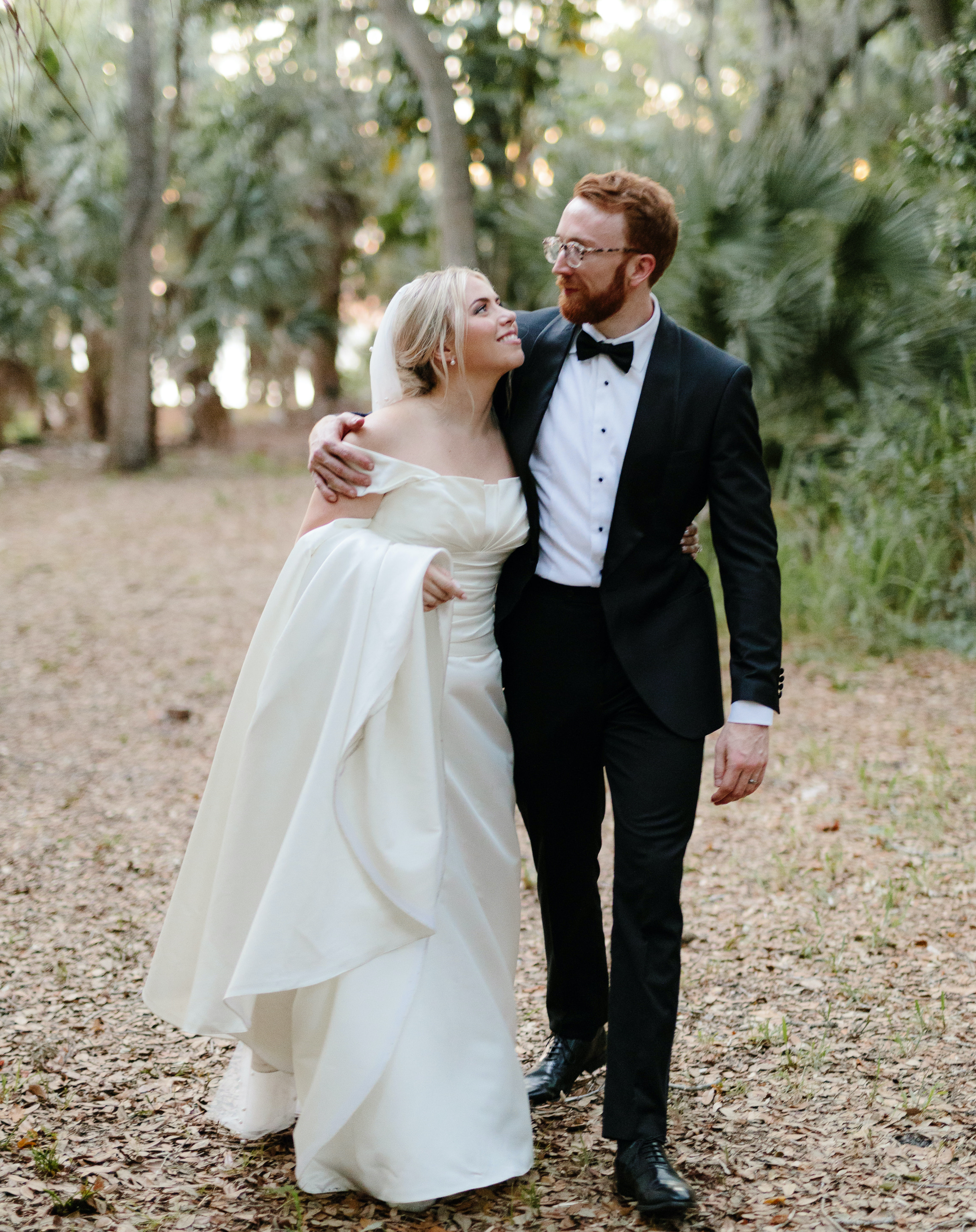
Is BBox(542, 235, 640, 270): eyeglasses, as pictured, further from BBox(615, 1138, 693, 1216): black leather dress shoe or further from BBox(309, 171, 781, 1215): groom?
BBox(615, 1138, 693, 1216): black leather dress shoe

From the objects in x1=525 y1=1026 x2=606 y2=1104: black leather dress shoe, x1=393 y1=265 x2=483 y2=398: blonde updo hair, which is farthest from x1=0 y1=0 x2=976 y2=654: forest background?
x1=525 y1=1026 x2=606 y2=1104: black leather dress shoe

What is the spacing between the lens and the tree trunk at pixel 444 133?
824cm

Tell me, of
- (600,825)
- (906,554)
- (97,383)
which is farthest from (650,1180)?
(97,383)

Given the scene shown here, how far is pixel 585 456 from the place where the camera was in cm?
283

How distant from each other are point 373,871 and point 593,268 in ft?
4.84

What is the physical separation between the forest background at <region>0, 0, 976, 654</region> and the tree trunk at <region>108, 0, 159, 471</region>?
31 millimetres

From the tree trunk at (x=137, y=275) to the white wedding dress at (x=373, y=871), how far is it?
12.8 m

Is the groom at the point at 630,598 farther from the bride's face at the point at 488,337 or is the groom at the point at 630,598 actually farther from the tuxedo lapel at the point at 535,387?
the bride's face at the point at 488,337

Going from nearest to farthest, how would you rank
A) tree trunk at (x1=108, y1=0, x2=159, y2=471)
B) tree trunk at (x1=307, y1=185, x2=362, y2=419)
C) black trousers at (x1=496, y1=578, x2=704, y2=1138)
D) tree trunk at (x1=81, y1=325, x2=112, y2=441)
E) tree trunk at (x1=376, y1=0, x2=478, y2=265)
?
black trousers at (x1=496, y1=578, x2=704, y2=1138)
tree trunk at (x1=376, y1=0, x2=478, y2=265)
tree trunk at (x1=108, y1=0, x2=159, y2=471)
tree trunk at (x1=81, y1=325, x2=112, y2=441)
tree trunk at (x1=307, y1=185, x2=362, y2=419)

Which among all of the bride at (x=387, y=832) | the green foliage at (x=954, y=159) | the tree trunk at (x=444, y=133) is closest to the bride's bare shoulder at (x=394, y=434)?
the bride at (x=387, y=832)

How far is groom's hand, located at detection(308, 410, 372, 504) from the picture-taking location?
9.01 feet

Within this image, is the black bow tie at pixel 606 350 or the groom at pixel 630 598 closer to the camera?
the groom at pixel 630 598

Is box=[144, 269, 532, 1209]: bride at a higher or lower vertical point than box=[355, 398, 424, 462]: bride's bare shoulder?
lower

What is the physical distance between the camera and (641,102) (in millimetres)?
23016
